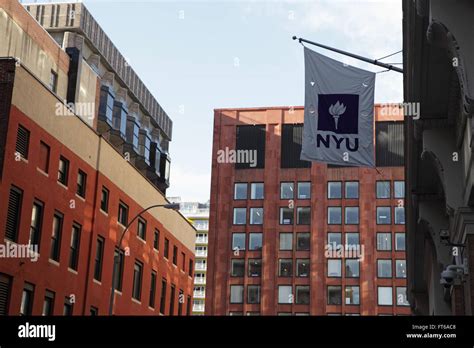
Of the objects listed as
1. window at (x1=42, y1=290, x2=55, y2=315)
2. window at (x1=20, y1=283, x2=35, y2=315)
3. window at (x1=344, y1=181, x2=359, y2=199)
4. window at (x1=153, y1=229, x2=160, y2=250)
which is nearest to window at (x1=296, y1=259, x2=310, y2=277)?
window at (x1=344, y1=181, x2=359, y2=199)

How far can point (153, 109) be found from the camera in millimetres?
86562

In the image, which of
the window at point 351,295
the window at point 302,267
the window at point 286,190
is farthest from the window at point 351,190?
the window at point 351,295

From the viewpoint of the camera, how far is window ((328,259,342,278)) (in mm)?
98000

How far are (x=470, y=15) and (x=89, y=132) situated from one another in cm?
2967

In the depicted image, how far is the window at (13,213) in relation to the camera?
30.6m

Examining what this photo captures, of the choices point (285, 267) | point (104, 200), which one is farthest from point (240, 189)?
point (104, 200)

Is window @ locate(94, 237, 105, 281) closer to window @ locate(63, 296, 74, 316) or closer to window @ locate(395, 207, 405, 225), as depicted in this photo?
window @ locate(63, 296, 74, 316)

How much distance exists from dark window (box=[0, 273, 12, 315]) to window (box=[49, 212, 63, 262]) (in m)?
4.09

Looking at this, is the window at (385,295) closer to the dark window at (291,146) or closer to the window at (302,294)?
the window at (302,294)

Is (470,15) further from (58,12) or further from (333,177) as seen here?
(333,177)

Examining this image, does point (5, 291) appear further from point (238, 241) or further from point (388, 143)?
point (388, 143)

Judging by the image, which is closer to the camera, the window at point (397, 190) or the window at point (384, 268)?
the window at point (384, 268)

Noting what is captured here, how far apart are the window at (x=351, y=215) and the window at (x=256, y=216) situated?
38.7 feet
